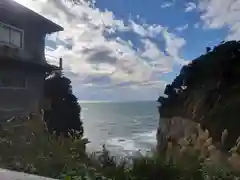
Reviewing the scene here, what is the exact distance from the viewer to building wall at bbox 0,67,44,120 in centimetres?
1362

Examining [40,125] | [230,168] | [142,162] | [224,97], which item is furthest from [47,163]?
[224,97]

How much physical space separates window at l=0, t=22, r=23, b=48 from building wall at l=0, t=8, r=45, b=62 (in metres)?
0.21

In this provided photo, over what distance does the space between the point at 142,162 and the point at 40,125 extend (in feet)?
10.3

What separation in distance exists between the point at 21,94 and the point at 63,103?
8098 millimetres

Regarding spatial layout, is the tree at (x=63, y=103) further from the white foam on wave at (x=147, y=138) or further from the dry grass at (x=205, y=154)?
the white foam on wave at (x=147, y=138)

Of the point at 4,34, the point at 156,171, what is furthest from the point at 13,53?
the point at 156,171

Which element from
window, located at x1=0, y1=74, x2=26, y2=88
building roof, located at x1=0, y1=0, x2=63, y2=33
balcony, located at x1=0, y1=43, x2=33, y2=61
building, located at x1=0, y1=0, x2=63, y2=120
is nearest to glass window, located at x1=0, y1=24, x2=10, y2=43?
building, located at x1=0, y1=0, x2=63, y2=120

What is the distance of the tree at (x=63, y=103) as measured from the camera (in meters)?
22.3

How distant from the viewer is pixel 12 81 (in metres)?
14.3

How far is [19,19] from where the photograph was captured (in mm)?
14797

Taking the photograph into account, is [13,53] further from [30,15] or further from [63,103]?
[63,103]

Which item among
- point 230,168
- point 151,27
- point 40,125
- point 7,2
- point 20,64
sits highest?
point 7,2

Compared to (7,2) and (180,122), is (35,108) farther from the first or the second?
(180,122)

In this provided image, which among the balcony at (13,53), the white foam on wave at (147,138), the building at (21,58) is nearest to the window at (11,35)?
the building at (21,58)
